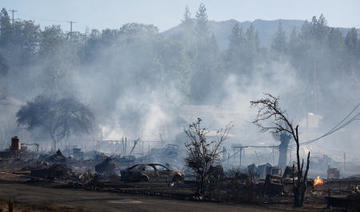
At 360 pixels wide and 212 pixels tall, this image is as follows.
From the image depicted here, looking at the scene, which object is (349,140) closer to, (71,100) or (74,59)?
(71,100)

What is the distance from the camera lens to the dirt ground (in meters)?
22.7

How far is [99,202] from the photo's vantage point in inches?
957

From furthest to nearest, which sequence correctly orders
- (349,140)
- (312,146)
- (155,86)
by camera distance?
(155,86) → (349,140) → (312,146)

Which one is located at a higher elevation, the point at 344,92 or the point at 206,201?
the point at 344,92

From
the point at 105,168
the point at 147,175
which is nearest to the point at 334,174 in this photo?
the point at 105,168

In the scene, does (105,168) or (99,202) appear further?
(105,168)

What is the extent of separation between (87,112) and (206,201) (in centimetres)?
5656

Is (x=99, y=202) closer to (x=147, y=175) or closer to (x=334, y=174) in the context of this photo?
(x=147, y=175)

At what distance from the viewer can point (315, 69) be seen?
401 ft

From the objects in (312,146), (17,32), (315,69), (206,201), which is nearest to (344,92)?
(315,69)

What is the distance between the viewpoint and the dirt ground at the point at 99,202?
22719 millimetres

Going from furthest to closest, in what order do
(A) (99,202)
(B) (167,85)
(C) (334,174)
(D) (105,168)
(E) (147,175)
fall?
1. (B) (167,85)
2. (C) (334,174)
3. (D) (105,168)
4. (E) (147,175)
5. (A) (99,202)

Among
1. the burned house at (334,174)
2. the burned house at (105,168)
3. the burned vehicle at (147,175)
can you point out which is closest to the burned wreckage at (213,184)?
the burned vehicle at (147,175)

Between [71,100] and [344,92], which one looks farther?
[344,92]
